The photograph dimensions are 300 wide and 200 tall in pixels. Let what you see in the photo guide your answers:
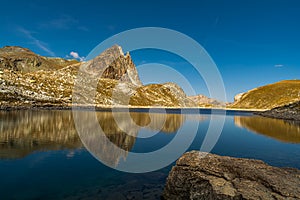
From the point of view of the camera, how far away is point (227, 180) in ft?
50.0

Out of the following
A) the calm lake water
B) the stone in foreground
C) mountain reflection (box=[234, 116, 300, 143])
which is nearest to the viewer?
the stone in foreground

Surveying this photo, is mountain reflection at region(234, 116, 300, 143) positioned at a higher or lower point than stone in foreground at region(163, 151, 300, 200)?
lower

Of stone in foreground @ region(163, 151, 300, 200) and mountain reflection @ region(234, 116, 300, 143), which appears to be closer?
stone in foreground @ region(163, 151, 300, 200)

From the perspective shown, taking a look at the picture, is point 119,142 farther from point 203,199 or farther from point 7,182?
point 203,199

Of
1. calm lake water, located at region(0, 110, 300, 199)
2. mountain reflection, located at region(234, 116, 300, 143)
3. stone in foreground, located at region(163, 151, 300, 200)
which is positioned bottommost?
calm lake water, located at region(0, 110, 300, 199)

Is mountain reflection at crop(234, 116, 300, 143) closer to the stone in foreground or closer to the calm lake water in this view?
the calm lake water

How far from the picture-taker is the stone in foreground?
13477 millimetres

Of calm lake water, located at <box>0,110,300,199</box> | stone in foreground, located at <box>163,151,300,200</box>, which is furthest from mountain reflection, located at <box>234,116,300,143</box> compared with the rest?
stone in foreground, located at <box>163,151,300,200</box>

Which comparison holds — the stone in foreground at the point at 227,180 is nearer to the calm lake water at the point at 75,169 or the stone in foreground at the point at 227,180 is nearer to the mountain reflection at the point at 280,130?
the calm lake water at the point at 75,169

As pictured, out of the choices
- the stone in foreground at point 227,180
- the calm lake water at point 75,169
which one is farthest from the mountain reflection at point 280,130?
the stone in foreground at point 227,180

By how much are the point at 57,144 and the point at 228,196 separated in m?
34.1

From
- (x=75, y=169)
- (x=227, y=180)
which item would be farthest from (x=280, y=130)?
(x=75, y=169)

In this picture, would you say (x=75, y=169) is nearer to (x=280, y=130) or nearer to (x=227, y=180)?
(x=227, y=180)

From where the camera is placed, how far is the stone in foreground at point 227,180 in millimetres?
13477
